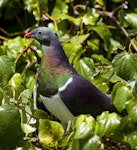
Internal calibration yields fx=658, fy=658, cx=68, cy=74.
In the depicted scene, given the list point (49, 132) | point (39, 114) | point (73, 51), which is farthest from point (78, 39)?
point (49, 132)

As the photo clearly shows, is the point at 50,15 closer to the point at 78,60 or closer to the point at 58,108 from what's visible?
the point at 78,60

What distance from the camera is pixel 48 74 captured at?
8.43ft

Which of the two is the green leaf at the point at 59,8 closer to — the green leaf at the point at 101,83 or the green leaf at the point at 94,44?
the green leaf at the point at 94,44

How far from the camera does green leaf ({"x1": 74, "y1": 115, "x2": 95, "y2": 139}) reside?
85.1 inches

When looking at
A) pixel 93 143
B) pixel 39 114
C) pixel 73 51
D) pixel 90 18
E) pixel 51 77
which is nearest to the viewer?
pixel 93 143

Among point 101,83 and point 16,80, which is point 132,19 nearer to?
point 101,83

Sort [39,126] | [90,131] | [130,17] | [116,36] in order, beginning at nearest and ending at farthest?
[90,131] < [39,126] < [130,17] < [116,36]

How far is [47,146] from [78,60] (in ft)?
2.50

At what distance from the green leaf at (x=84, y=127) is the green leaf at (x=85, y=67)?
2.36ft

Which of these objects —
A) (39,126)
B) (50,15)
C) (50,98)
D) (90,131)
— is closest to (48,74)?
(50,98)

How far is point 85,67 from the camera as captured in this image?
2.95 meters

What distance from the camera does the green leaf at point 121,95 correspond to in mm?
2264

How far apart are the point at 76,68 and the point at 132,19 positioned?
482 mm

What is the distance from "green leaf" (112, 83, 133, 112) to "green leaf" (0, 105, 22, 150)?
1.14 feet
